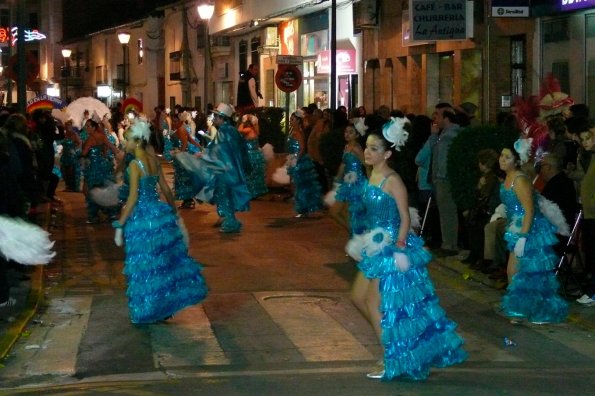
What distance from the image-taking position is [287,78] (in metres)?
25.4

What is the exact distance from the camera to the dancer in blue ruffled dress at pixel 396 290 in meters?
7.99

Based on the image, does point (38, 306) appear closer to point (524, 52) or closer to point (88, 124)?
point (88, 124)

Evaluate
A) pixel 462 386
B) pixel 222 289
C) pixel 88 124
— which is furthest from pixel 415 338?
pixel 88 124

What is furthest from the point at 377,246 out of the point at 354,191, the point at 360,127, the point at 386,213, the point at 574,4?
the point at 574,4

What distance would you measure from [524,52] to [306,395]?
50.8 ft

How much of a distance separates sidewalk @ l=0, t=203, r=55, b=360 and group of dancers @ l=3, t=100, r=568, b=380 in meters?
1.12

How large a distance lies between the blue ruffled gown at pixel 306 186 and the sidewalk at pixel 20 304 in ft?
20.7

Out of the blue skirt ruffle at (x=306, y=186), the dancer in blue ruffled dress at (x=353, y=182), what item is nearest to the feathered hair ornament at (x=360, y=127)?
the dancer in blue ruffled dress at (x=353, y=182)

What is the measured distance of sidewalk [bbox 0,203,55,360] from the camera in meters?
9.95

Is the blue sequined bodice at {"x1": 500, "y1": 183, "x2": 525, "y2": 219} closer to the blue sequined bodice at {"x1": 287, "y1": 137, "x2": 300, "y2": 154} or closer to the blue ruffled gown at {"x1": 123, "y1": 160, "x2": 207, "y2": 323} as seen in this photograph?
the blue ruffled gown at {"x1": 123, "y1": 160, "x2": 207, "y2": 323}

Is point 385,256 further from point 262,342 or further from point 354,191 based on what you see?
point 354,191

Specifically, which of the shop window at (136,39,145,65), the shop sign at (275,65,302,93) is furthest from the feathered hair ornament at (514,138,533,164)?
the shop window at (136,39,145,65)

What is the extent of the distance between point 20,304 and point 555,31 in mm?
12645

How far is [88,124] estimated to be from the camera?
20.6m
